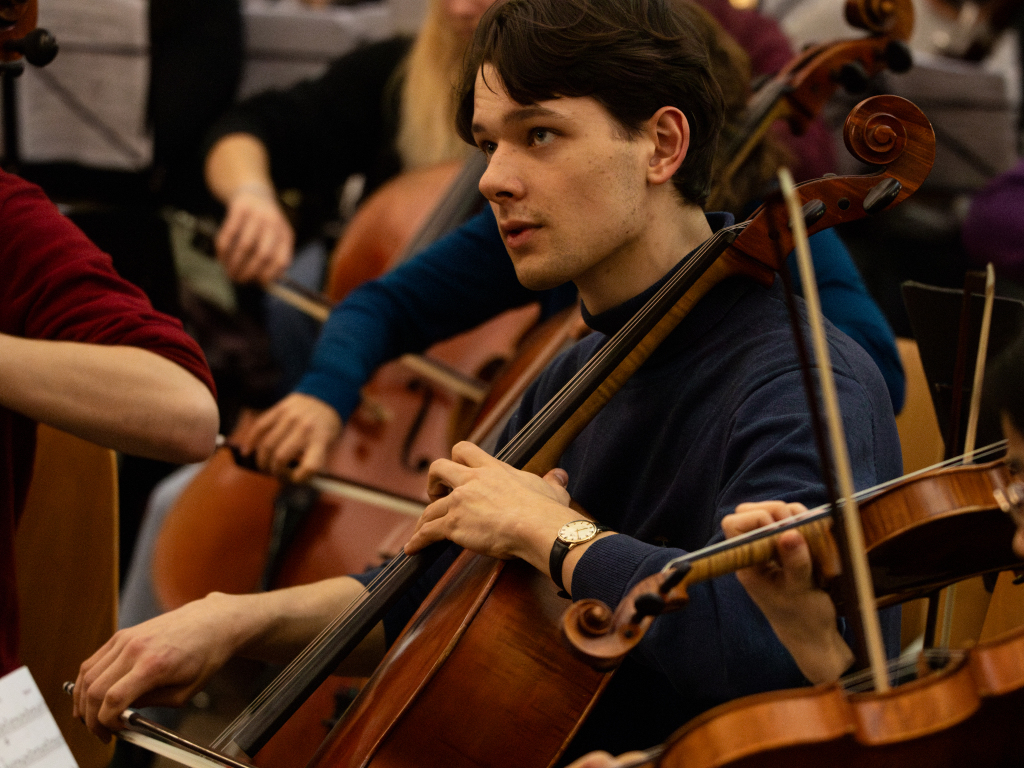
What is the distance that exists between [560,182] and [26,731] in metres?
0.64

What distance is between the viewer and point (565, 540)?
86 centimetres

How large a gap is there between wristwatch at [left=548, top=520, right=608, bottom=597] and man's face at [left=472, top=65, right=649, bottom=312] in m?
0.27

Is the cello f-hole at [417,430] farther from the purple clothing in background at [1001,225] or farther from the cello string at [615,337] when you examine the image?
the purple clothing in background at [1001,225]

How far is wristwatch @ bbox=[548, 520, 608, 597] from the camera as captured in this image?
33.7 inches

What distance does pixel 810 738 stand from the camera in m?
0.58

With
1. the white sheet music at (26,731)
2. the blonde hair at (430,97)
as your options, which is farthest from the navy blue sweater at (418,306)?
the white sheet music at (26,731)

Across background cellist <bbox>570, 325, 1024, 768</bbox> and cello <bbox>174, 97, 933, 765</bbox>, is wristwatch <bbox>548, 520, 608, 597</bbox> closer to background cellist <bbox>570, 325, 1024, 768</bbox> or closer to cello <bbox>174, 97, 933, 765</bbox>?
cello <bbox>174, 97, 933, 765</bbox>

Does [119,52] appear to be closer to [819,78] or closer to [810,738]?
[819,78]

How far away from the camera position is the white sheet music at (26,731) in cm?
84

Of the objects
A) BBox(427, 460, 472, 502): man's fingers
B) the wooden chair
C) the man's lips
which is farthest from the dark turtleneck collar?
the wooden chair

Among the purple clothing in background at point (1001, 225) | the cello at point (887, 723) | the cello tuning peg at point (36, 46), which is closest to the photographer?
the cello at point (887, 723)

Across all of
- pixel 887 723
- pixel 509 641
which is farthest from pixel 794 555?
pixel 509 641

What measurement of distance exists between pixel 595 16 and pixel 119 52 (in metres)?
1.36

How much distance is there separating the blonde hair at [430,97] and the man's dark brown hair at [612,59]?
3.77ft
